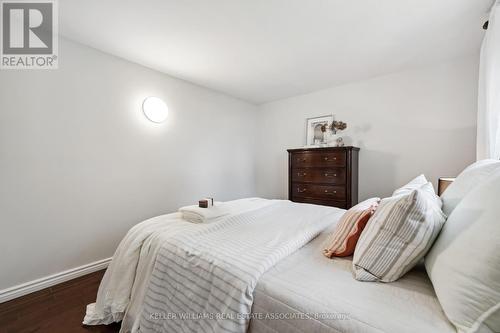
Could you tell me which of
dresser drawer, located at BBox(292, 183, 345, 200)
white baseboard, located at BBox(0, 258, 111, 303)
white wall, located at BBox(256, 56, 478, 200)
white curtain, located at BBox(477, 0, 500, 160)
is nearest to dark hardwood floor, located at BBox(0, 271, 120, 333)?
white baseboard, located at BBox(0, 258, 111, 303)

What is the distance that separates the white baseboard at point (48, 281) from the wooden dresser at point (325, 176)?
8.51 ft

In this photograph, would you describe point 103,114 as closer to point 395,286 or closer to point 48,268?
point 48,268

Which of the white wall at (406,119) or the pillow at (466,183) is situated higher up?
the white wall at (406,119)

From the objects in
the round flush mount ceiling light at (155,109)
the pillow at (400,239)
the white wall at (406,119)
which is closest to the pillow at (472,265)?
the pillow at (400,239)

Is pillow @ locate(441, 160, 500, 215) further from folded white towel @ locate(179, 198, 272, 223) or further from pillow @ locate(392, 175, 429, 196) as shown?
folded white towel @ locate(179, 198, 272, 223)

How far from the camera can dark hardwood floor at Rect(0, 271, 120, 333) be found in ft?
4.49

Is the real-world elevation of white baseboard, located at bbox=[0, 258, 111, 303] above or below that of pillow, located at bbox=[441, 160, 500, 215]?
below

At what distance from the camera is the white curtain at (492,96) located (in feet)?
4.68

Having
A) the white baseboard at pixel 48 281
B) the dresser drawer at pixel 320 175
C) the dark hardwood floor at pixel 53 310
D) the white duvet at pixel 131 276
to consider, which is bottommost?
the dark hardwood floor at pixel 53 310

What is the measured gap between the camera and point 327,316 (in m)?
0.67

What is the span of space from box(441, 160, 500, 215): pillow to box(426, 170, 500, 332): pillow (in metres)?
0.24

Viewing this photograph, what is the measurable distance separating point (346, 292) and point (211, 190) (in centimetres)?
271

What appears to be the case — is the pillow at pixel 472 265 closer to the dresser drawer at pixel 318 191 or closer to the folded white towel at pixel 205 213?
the folded white towel at pixel 205 213

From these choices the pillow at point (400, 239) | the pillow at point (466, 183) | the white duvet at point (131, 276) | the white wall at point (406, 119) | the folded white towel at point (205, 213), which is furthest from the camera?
the white wall at point (406, 119)
